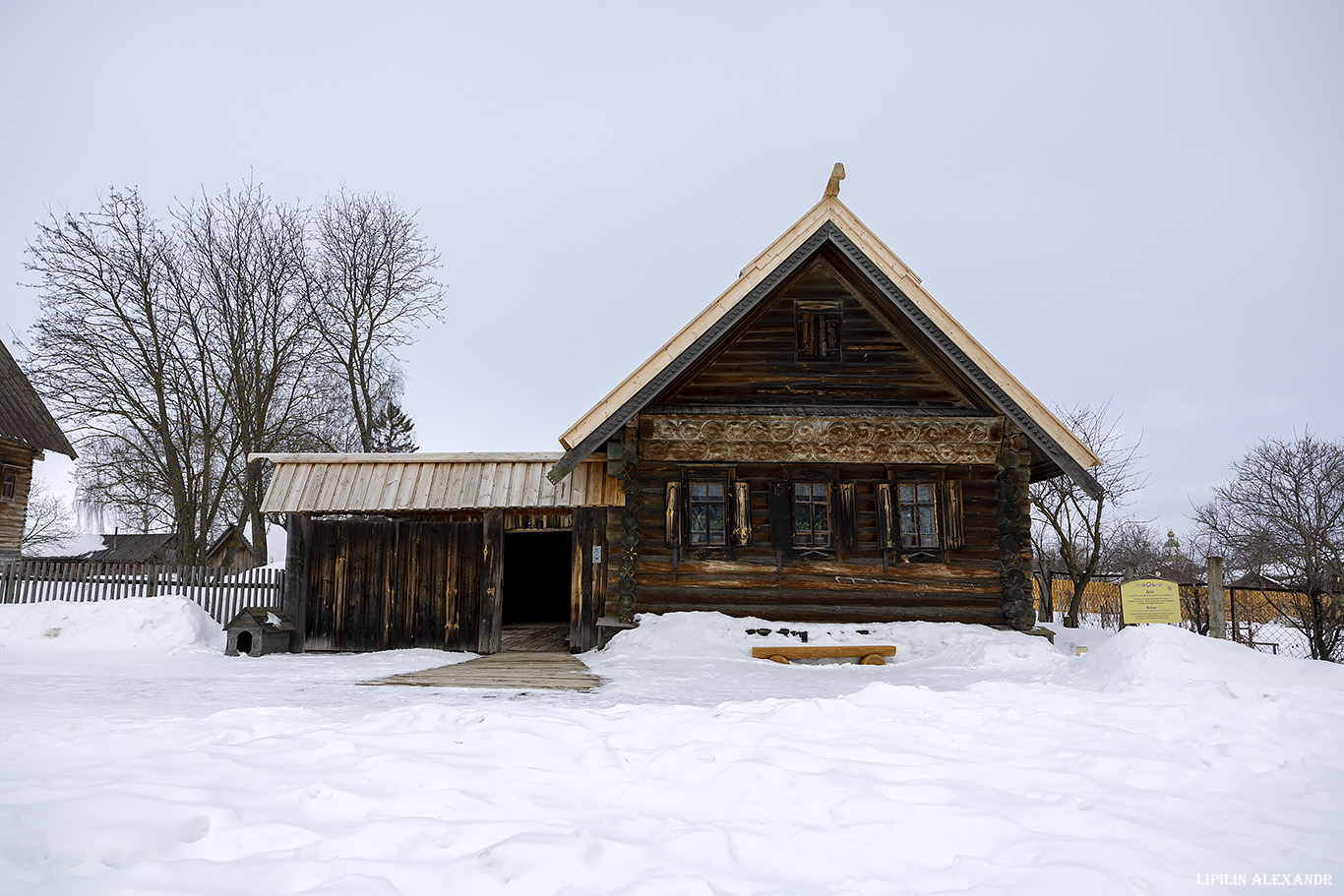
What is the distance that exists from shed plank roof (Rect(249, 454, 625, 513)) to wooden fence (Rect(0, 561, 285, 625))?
206 cm

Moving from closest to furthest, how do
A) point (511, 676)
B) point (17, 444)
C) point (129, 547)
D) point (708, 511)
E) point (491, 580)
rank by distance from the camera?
point (511, 676)
point (708, 511)
point (491, 580)
point (17, 444)
point (129, 547)

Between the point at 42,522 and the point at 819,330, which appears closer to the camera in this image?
the point at 819,330

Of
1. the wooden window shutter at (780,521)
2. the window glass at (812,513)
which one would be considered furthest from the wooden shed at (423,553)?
the window glass at (812,513)

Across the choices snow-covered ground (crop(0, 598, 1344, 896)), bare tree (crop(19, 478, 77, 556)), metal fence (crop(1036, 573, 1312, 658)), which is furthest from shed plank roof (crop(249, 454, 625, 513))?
bare tree (crop(19, 478, 77, 556))

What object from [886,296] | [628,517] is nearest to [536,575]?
[628,517]

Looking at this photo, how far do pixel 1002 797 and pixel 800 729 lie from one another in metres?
1.59

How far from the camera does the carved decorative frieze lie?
452 inches

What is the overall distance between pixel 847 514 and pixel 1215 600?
4.75 metres

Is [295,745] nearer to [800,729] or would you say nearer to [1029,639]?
[800,729]

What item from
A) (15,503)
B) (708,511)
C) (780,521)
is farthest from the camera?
(15,503)

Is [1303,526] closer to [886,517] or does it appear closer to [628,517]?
[886,517]

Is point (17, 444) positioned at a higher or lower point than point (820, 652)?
higher

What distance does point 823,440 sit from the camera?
453 inches

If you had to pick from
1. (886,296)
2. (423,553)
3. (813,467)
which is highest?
(886,296)
